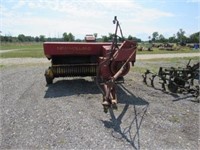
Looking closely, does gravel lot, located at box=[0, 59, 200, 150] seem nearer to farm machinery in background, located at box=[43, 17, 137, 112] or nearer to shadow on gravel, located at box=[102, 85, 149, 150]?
shadow on gravel, located at box=[102, 85, 149, 150]

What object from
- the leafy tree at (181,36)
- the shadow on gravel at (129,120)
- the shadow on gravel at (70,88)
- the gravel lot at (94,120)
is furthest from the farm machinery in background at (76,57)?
the leafy tree at (181,36)

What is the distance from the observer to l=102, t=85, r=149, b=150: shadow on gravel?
430 centimetres

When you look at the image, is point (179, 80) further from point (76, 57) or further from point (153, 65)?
point (153, 65)

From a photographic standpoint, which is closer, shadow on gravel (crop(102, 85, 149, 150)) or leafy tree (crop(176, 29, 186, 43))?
shadow on gravel (crop(102, 85, 149, 150))

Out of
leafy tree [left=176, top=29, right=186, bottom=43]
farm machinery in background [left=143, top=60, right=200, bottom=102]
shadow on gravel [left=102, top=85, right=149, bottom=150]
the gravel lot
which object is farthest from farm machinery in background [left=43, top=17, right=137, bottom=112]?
leafy tree [left=176, top=29, right=186, bottom=43]

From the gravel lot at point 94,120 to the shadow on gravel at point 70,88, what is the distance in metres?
0.03

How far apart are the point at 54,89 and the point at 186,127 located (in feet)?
13.9

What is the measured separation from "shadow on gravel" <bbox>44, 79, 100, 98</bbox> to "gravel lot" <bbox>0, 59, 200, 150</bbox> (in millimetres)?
28

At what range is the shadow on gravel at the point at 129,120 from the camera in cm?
430

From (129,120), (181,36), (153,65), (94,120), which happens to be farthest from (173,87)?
(181,36)

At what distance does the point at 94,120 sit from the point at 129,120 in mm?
666

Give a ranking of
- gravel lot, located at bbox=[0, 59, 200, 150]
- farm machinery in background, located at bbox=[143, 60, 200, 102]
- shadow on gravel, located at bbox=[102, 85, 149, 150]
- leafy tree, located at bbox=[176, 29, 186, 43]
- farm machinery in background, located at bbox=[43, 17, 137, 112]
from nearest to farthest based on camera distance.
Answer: gravel lot, located at bbox=[0, 59, 200, 150] < shadow on gravel, located at bbox=[102, 85, 149, 150] < farm machinery in background, located at bbox=[143, 60, 200, 102] < farm machinery in background, located at bbox=[43, 17, 137, 112] < leafy tree, located at bbox=[176, 29, 186, 43]

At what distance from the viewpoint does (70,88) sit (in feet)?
26.0

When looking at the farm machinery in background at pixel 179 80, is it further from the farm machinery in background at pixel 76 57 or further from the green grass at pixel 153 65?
the green grass at pixel 153 65
